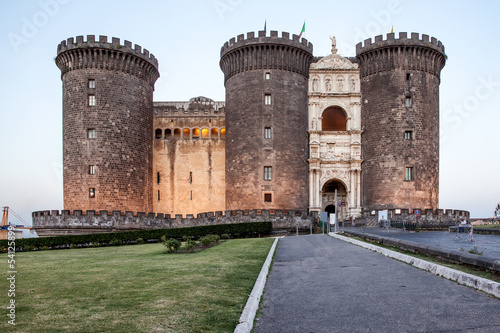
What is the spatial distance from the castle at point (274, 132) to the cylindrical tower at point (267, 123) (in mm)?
92

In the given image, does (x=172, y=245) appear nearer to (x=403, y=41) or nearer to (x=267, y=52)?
(x=267, y=52)

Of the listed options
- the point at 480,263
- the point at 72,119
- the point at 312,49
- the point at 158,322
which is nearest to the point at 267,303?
the point at 158,322

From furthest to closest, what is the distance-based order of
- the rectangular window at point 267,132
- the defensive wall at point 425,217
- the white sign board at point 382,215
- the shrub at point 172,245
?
the rectangular window at point 267,132
the defensive wall at point 425,217
the white sign board at point 382,215
the shrub at point 172,245

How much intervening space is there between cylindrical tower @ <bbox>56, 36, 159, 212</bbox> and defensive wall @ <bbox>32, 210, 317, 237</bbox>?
1.87 m

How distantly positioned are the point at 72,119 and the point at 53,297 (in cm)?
3244

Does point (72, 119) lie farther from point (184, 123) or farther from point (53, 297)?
point (53, 297)

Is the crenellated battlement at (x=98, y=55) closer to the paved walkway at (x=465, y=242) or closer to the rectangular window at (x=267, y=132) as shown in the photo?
the rectangular window at (x=267, y=132)

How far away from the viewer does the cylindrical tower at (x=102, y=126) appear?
36812mm

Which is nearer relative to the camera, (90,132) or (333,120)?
(90,132)

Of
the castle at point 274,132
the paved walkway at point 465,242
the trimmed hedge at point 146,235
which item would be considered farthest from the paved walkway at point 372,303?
the castle at point 274,132

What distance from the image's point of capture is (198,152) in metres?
44.0

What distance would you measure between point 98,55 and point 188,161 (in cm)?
1245

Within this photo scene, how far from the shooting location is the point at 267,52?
131ft

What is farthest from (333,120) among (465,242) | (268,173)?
(465,242)
